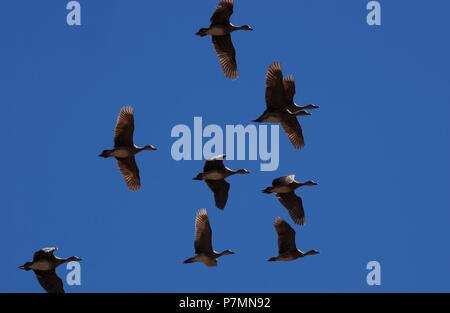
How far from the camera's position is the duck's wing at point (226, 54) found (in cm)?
4203

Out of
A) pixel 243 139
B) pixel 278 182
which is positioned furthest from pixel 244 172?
pixel 243 139

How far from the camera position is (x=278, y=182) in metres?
42.5

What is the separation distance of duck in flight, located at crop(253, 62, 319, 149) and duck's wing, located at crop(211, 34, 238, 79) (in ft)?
5.21

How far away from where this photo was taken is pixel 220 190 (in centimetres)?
4188

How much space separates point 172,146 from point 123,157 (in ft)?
20.5

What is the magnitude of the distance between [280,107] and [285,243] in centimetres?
482

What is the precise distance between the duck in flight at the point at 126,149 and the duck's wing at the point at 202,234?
2.83 m

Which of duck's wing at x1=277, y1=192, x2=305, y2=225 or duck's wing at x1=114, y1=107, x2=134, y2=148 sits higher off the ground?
duck's wing at x1=114, y1=107, x2=134, y2=148

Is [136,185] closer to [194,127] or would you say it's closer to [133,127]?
[133,127]

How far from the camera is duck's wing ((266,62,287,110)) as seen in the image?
134 ft

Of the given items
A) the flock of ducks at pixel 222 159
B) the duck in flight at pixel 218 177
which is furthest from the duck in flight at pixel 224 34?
the duck in flight at pixel 218 177

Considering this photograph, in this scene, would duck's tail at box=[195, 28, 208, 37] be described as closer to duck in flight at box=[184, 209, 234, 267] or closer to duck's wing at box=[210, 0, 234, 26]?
duck's wing at box=[210, 0, 234, 26]

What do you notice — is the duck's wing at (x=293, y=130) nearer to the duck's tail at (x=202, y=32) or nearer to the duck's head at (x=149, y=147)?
the duck's tail at (x=202, y=32)

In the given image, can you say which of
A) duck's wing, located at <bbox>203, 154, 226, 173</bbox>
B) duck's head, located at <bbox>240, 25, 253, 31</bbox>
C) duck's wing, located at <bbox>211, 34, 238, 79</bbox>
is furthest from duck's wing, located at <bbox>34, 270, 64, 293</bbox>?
duck's head, located at <bbox>240, 25, 253, 31</bbox>
